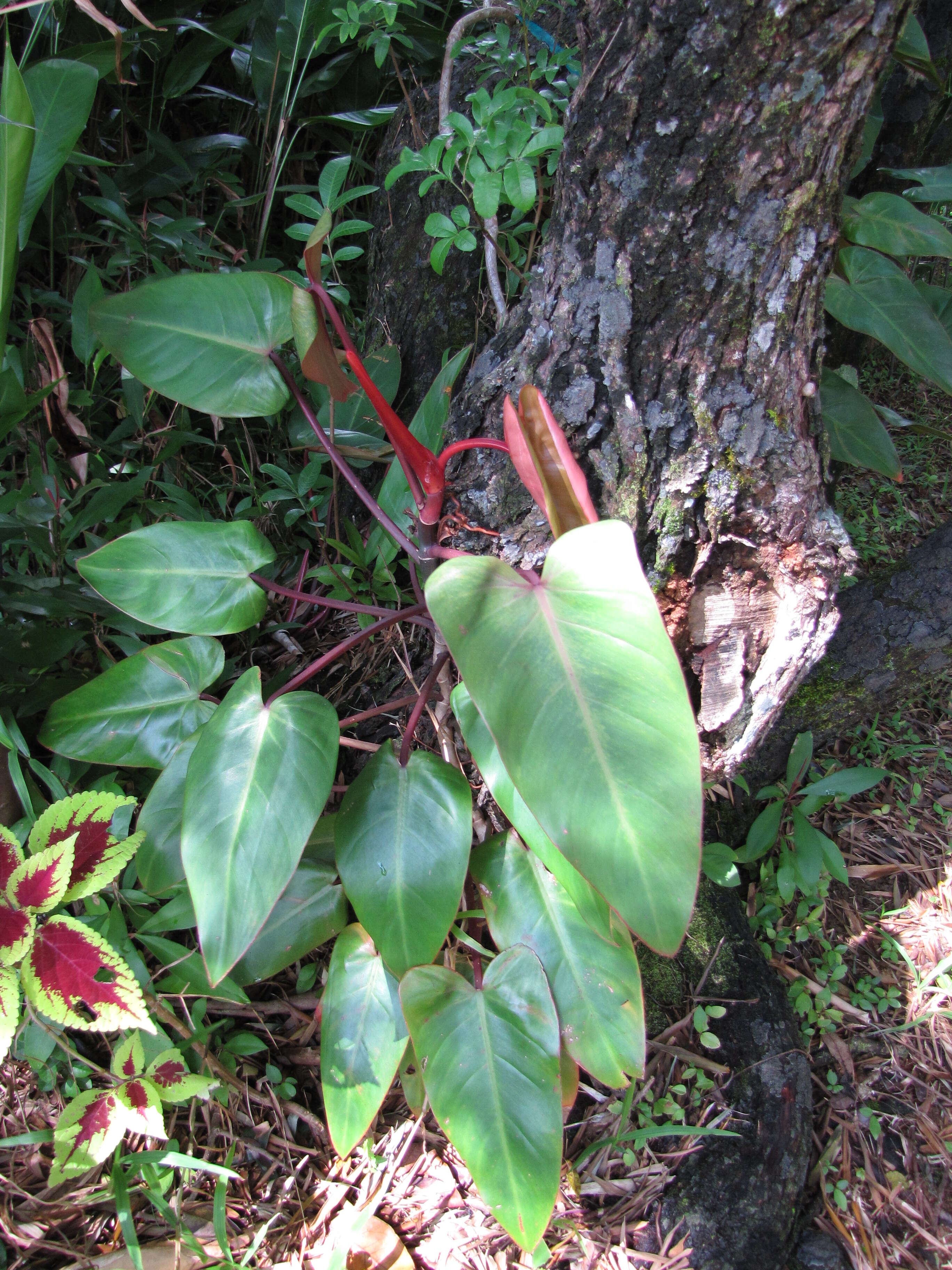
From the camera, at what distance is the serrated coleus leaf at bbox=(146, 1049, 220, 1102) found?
2.81 ft

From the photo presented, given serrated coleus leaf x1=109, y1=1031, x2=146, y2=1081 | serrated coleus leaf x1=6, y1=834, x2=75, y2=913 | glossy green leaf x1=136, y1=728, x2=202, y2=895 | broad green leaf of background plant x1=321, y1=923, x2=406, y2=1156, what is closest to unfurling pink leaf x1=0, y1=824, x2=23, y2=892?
→ serrated coleus leaf x1=6, y1=834, x2=75, y2=913

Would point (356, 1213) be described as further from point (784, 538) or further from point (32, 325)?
point (32, 325)

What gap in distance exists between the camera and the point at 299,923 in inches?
36.2

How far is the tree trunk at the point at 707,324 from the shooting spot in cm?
72

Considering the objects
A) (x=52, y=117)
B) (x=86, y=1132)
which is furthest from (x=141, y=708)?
(x=52, y=117)

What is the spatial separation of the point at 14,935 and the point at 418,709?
1.58ft

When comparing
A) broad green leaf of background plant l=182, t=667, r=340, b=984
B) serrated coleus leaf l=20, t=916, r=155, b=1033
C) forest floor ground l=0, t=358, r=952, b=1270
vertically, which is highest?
broad green leaf of background plant l=182, t=667, r=340, b=984

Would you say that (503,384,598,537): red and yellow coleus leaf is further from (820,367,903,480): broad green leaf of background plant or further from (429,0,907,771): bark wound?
(820,367,903,480): broad green leaf of background plant

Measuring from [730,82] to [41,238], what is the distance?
109cm

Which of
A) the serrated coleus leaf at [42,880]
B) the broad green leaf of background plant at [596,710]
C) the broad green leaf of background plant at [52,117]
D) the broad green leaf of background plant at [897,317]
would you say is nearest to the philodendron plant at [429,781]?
the broad green leaf of background plant at [596,710]

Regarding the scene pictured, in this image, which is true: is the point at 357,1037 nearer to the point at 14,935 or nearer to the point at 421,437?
the point at 14,935

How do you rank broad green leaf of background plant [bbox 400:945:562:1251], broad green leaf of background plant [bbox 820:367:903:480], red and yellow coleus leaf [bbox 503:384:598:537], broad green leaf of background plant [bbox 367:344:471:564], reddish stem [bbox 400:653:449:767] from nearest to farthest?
red and yellow coleus leaf [bbox 503:384:598:537]
broad green leaf of background plant [bbox 400:945:562:1251]
reddish stem [bbox 400:653:449:767]
broad green leaf of background plant [bbox 367:344:471:564]
broad green leaf of background plant [bbox 820:367:903:480]

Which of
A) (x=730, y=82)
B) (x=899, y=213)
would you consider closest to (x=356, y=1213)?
(x=730, y=82)

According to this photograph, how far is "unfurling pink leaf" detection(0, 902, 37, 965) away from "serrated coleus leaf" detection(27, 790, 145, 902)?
0.04m
